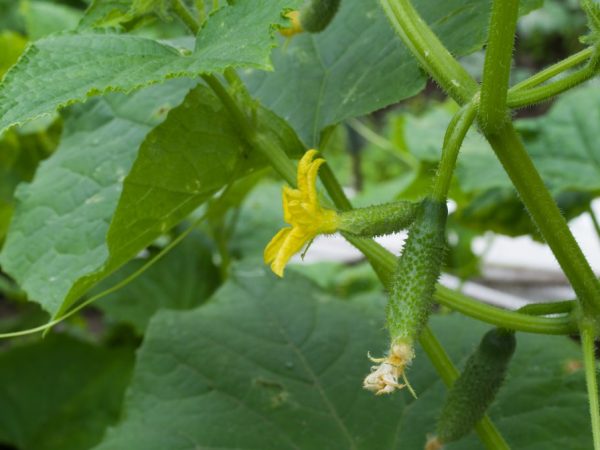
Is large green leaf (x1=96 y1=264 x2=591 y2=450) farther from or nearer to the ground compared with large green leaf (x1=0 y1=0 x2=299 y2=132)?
nearer to the ground

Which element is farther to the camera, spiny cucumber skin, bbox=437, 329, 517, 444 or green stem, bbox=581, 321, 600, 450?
spiny cucumber skin, bbox=437, 329, 517, 444

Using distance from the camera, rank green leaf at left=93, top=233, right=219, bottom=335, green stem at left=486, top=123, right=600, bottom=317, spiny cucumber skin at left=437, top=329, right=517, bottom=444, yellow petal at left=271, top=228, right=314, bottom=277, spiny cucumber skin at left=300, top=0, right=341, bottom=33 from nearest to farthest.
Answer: yellow petal at left=271, top=228, right=314, bottom=277, green stem at left=486, top=123, right=600, bottom=317, spiny cucumber skin at left=437, top=329, right=517, bottom=444, spiny cucumber skin at left=300, top=0, right=341, bottom=33, green leaf at left=93, top=233, right=219, bottom=335

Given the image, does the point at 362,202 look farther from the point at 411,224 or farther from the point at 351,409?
the point at 411,224

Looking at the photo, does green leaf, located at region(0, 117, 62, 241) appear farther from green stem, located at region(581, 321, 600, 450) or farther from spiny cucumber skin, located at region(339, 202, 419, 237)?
green stem, located at region(581, 321, 600, 450)

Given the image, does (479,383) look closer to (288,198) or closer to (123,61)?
(288,198)

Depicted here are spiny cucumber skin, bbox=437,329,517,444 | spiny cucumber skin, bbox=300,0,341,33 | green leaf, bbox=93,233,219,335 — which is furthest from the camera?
green leaf, bbox=93,233,219,335

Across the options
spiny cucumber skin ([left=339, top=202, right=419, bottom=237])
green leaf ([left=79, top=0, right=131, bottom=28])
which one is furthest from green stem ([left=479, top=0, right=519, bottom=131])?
green leaf ([left=79, top=0, right=131, bottom=28])

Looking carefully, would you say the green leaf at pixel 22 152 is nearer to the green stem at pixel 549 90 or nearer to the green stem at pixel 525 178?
the green stem at pixel 525 178

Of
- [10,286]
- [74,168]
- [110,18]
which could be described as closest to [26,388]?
[10,286]
